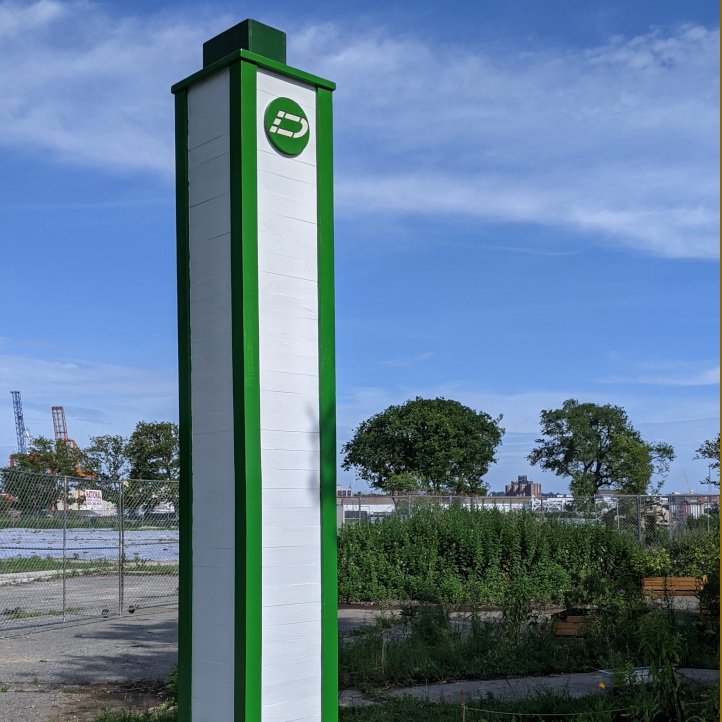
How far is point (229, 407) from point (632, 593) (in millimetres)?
8179

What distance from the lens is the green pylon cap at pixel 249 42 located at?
14.9ft

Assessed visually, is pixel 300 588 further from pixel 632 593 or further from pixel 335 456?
pixel 632 593

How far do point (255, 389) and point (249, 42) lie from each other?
5.71 ft

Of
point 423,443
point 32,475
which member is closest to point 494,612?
point 32,475

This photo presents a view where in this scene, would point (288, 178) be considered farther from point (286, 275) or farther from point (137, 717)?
A: point (137, 717)

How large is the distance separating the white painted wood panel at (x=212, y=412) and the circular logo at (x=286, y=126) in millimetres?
Answer: 219

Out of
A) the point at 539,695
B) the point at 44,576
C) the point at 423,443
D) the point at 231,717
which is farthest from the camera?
the point at 423,443

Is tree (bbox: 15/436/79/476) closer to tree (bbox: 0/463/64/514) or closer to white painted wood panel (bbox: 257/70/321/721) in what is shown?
tree (bbox: 0/463/64/514)

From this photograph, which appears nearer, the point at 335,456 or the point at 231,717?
the point at 231,717

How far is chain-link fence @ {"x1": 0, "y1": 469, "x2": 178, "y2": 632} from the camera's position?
14836 millimetres

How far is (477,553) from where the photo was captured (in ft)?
55.2

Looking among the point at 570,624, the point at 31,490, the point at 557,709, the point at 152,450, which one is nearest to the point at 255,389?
the point at 557,709

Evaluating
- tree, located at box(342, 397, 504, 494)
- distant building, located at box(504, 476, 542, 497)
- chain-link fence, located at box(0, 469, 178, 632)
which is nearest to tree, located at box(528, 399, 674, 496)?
tree, located at box(342, 397, 504, 494)

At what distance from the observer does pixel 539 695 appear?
23.5 feet
